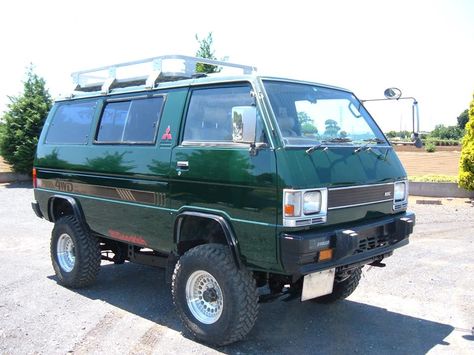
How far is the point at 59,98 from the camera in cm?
670

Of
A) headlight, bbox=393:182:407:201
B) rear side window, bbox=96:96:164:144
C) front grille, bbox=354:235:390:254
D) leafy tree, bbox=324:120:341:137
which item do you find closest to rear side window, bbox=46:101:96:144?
rear side window, bbox=96:96:164:144

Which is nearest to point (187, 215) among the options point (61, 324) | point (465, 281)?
point (61, 324)

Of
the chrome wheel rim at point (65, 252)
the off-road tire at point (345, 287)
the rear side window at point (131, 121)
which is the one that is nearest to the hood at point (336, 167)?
the off-road tire at point (345, 287)

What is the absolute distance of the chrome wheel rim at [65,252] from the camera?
20.4 feet

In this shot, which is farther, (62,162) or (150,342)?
(62,162)

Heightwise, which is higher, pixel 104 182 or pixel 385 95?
pixel 385 95

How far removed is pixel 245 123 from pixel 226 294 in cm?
147

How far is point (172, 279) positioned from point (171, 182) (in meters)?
0.95

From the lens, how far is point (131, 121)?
531cm

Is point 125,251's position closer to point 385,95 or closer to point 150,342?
point 150,342

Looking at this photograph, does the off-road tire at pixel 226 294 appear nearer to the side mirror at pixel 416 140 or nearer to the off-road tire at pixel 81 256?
the off-road tire at pixel 81 256

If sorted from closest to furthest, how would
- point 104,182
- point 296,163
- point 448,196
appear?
point 296,163
point 104,182
point 448,196

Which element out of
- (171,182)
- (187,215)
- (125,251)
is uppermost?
(171,182)

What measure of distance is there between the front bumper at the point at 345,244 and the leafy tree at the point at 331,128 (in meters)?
0.93
